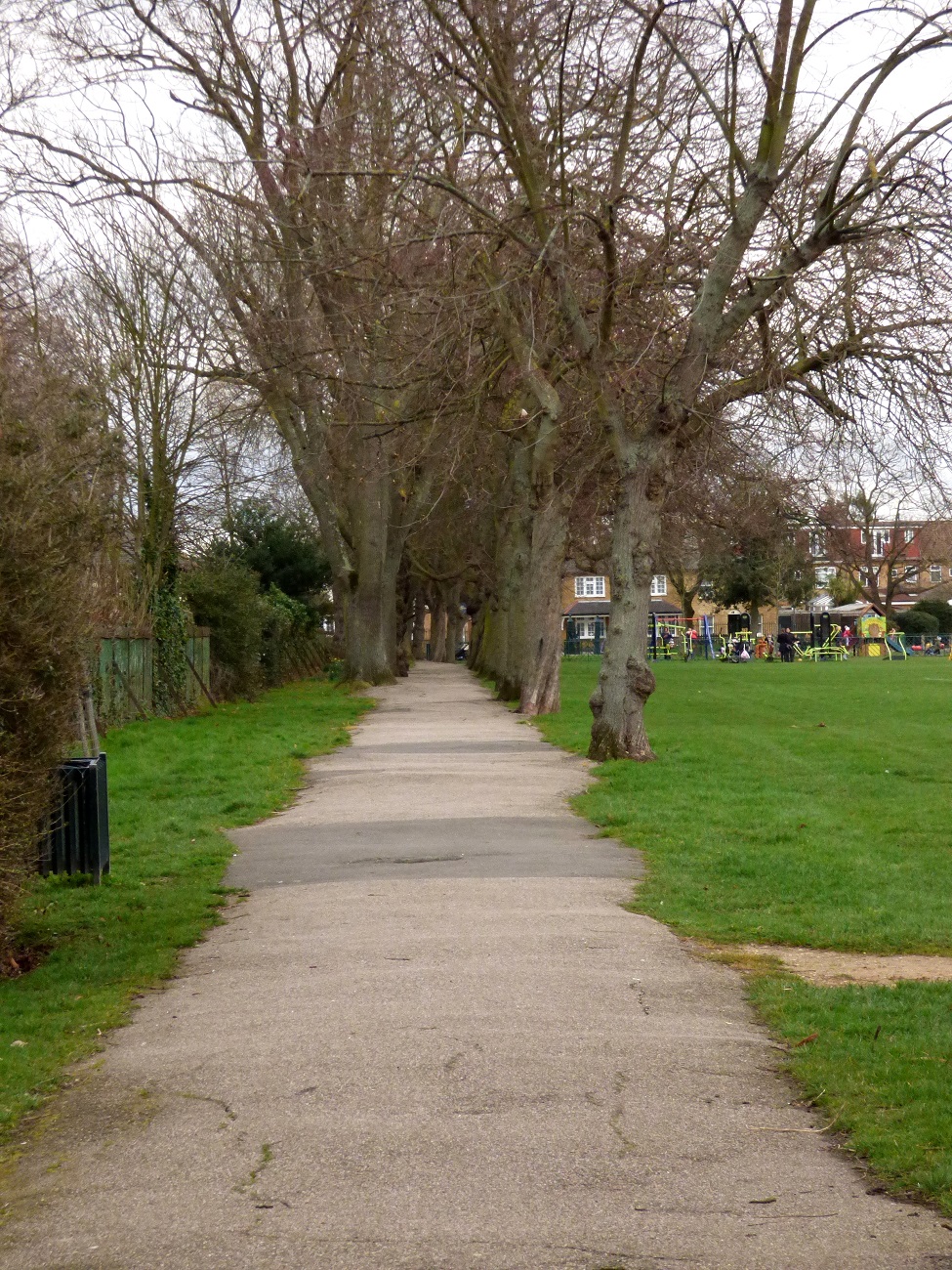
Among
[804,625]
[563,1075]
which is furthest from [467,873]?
[804,625]

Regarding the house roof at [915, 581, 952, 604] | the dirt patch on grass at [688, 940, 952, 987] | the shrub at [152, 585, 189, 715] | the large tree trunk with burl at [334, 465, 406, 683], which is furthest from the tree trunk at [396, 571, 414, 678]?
the house roof at [915, 581, 952, 604]

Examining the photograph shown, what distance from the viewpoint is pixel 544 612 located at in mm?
26094

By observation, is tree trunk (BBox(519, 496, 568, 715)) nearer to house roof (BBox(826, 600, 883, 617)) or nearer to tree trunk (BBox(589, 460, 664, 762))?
tree trunk (BBox(589, 460, 664, 762))

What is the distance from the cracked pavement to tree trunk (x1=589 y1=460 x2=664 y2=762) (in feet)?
30.3

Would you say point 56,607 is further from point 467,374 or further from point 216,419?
point 216,419

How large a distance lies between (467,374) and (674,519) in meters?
12.4

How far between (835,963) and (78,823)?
4.69m

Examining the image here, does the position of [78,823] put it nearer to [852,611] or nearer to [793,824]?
[793,824]

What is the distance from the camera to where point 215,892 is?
9977 millimetres

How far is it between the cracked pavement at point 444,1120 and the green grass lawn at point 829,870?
0.24 metres

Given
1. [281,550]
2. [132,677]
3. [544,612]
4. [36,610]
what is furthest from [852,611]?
[36,610]

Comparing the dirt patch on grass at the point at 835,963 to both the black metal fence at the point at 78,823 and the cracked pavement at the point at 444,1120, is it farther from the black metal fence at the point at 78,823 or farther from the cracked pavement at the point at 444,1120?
the black metal fence at the point at 78,823

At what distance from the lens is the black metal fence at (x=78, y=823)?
29.5 feet

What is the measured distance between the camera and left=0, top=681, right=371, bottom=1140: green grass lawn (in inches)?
249
